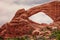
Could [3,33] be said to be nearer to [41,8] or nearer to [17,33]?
[17,33]

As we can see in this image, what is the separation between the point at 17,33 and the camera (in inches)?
1656

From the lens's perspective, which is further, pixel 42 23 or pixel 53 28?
pixel 42 23

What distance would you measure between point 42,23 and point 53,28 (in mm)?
7172

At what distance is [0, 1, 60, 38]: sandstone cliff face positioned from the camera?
41503 mm

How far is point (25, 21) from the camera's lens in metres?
41.9

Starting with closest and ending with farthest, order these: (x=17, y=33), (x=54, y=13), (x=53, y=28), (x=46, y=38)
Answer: (x=46, y=38)
(x=53, y=28)
(x=17, y=33)
(x=54, y=13)

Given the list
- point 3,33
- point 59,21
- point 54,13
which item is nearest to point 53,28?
point 59,21

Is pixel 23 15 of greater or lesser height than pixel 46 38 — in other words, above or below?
above

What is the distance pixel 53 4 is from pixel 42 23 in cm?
409

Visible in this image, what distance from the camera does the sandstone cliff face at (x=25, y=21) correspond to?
41.5 meters

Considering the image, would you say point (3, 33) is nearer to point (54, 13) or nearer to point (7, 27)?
point (7, 27)

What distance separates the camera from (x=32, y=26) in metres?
41.7

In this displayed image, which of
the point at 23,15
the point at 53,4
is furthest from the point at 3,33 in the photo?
the point at 53,4

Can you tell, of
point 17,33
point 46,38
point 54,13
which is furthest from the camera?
point 54,13
